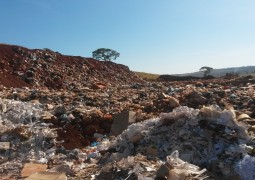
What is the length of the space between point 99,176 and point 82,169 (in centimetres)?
72

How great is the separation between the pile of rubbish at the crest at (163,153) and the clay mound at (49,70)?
36.0 feet

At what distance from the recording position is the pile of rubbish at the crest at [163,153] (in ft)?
14.9

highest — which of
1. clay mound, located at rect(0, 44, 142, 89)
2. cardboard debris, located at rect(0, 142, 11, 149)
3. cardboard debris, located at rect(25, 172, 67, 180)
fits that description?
clay mound, located at rect(0, 44, 142, 89)

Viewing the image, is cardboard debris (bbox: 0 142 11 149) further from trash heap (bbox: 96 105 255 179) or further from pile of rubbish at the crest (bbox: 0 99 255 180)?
trash heap (bbox: 96 105 255 179)

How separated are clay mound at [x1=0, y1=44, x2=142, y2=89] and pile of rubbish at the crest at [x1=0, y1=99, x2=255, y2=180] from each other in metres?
11.0

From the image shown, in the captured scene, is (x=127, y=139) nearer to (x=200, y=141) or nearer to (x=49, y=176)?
(x=200, y=141)

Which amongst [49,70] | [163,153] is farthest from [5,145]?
[49,70]

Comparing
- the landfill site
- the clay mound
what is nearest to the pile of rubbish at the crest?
the landfill site

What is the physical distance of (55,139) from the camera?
771 cm

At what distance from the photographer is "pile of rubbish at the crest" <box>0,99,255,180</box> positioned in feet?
14.9

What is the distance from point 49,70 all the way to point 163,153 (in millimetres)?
17146

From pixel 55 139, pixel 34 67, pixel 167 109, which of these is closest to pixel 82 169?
pixel 55 139

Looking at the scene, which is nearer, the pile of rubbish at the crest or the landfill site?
the pile of rubbish at the crest

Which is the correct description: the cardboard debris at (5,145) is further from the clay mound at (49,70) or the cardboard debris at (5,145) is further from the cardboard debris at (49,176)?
the clay mound at (49,70)
